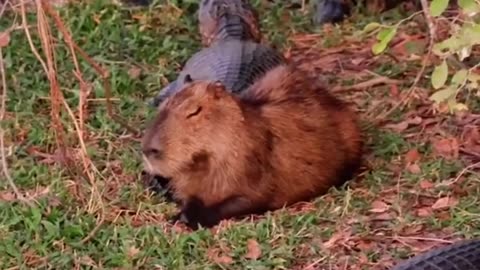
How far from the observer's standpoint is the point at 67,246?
5355mm

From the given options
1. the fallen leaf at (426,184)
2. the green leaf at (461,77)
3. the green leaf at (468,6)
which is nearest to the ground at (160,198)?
the fallen leaf at (426,184)

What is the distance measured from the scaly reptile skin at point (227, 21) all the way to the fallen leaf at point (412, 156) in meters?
1.66

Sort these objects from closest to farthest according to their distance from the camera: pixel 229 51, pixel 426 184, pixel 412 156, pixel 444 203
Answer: pixel 444 203, pixel 426 184, pixel 412 156, pixel 229 51

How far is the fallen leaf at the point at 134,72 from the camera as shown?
7440mm

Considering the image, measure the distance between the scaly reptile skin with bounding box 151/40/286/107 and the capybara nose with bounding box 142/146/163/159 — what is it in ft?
3.63

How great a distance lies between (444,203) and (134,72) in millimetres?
2533

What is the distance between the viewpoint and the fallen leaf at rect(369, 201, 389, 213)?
220 inches

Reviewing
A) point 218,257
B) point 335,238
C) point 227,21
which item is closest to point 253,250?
point 218,257

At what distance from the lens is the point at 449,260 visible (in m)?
4.54

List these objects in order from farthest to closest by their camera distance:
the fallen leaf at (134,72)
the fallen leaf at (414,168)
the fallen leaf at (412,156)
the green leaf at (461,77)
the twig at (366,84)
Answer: the fallen leaf at (134,72), the twig at (366,84), the fallen leaf at (412,156), the fallen leaf at (414,168), the green leaf at (461,77)

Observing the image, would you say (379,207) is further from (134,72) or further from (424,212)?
(134,72)

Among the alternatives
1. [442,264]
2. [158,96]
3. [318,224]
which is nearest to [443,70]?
[442,264]

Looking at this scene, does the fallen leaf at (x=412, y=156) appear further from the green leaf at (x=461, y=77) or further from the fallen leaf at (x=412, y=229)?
the green leaf at (x=461, y=77)

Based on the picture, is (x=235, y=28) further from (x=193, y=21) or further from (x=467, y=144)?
(x=467, y=144)
